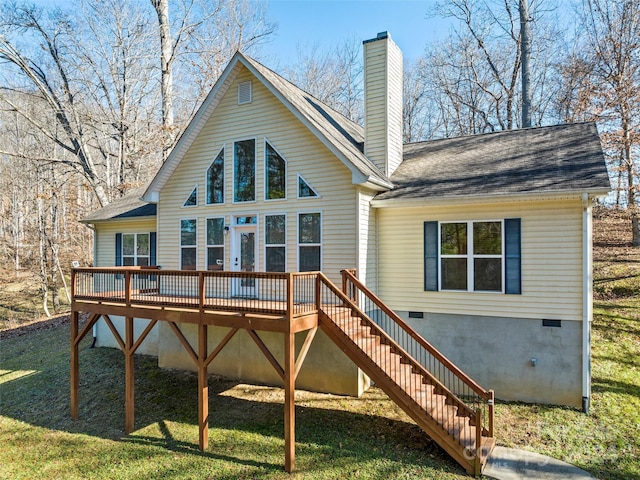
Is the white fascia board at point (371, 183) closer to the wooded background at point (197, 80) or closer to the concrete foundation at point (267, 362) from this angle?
the concrete foundation at point (267, 362)

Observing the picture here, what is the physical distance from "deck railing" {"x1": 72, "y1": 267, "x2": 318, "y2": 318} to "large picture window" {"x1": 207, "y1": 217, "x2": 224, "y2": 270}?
1.77 feet

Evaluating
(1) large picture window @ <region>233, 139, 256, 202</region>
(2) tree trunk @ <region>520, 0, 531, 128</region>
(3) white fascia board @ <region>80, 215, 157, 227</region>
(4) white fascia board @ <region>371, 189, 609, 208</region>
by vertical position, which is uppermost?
(2) tree trunk @ <region>520, 0, 531, 128</region>

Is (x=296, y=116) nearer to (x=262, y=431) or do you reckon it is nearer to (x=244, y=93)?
(x=244, y=93)

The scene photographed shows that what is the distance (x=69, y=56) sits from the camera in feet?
64.4

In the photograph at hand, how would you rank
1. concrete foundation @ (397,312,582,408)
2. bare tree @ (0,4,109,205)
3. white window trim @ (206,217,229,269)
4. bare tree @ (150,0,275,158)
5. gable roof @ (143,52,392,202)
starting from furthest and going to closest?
bare tree @ (150,0,275,158)
bare tree @ (0,4,109,205)
white window trim @ (206,217,229,269)
gable roof @ (143,52,392,202)
concrete foundation @ (397,312,582,408)

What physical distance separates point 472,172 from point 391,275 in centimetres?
318

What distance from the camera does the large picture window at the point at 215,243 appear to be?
35.3ft

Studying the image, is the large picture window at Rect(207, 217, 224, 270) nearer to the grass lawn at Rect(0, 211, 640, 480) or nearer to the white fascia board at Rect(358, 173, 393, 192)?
the grass lawn at Rect(0, 211, 640, 480)

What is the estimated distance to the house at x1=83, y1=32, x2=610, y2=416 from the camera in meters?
8.31

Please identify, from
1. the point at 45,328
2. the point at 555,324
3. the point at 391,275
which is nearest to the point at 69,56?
the point at 45,328

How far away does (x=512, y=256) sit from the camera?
28.4ft

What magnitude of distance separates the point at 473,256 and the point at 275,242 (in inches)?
184

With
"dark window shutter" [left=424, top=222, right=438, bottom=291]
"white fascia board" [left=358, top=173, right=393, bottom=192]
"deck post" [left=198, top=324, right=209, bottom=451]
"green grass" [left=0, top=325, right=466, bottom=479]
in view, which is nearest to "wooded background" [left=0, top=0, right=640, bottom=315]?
"dark window shutter" [left=424, top=222, right=438, bottom=291]

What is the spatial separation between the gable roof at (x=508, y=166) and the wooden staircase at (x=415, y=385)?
10.1 ft
